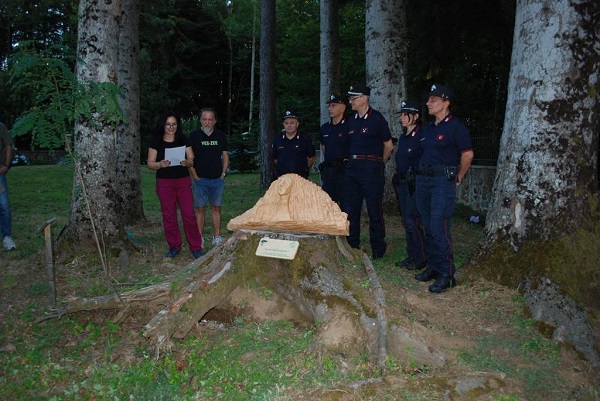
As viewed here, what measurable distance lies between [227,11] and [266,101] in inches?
1056

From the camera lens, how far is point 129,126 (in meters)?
9.13

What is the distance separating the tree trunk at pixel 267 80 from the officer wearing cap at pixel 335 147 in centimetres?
745

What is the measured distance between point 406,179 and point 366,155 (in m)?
0.57

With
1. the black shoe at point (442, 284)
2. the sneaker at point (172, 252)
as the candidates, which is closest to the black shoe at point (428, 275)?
the black shoe at point (442, 284)

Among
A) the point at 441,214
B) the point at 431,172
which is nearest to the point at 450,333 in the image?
the point at 441,214

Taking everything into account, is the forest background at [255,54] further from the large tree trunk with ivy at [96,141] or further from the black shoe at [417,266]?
the large tree trunk with ivy at [96,141]

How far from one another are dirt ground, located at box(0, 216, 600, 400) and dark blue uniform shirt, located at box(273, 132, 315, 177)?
185cm

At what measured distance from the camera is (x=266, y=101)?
14.9 metres

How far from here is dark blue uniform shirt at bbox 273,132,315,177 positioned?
7023 millimetres

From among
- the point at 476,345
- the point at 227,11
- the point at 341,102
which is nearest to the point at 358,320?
the point at 476,345

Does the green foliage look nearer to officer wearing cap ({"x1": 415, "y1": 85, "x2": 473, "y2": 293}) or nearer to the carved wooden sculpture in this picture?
the carved wooden sculpture

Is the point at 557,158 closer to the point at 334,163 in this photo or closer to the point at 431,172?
the point at 431,172

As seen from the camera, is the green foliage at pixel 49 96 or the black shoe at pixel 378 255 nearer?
the green foliage at pixel 49 96

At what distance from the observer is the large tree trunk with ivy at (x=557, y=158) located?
15.2 feet
